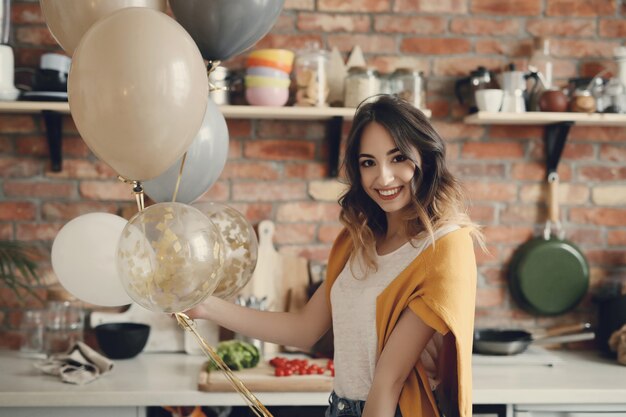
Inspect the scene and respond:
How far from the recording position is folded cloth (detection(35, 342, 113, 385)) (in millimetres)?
2104

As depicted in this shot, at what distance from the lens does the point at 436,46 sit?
103 inches

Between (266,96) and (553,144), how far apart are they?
1083 mm

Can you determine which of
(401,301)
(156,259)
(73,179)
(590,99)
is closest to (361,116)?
(401,301)

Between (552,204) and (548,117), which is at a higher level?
(548,117)

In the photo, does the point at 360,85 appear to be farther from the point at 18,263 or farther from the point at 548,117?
the point at 18,263

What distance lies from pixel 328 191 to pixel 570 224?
36.3 inches

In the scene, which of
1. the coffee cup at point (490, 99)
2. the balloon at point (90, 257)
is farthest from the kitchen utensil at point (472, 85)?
the balloon at point (90, 257)

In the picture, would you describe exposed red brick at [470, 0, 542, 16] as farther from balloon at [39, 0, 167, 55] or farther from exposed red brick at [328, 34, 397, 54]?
balloon at [39, 0, 167, 55]

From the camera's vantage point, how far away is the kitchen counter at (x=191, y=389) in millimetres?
2002

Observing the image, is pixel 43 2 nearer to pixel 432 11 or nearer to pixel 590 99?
pixel 432 11

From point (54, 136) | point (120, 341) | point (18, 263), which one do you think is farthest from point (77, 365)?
point (54, 136)

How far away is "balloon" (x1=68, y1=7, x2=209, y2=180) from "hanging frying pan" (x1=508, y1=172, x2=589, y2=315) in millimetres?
1778

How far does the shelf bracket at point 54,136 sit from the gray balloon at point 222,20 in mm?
1274

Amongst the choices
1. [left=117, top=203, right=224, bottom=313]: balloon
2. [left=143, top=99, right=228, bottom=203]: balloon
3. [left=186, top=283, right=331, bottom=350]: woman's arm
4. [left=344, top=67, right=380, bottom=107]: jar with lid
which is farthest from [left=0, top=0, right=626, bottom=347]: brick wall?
[left=117, top=203, right=224, bottom=313]: balloon
